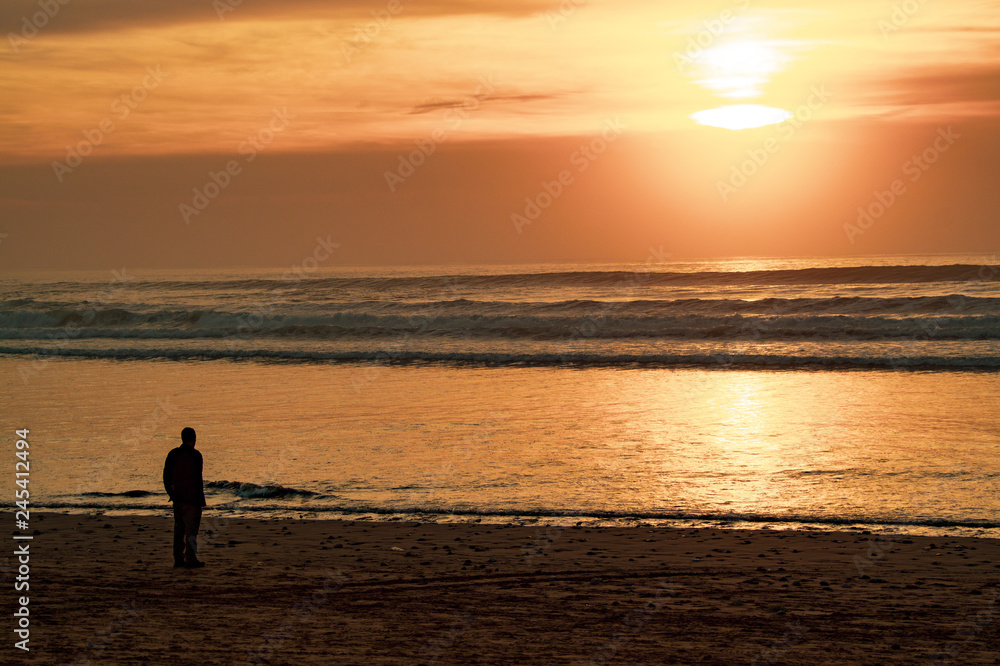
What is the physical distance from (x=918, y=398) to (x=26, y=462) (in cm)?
1671

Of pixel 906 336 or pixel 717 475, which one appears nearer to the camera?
pixel 717 475

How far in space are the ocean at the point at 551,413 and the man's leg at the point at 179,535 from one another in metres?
2.02

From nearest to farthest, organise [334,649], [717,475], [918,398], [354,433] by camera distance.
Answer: [334,649] → [717,475] → [354,433] → [918,398]

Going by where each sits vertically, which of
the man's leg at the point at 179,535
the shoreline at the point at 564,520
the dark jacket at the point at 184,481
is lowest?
the shoreline at the point at 564,520

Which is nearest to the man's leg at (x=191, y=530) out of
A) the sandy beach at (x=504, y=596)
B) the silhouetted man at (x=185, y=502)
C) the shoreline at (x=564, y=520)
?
the silhouetted man at (x=185, y=502)

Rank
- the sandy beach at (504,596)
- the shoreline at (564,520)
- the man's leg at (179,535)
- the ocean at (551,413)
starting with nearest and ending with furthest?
the sandy beach at (504,596)
the man's leg at (179,535)
the shoreline at (564,520)
the ocean at (551,413)

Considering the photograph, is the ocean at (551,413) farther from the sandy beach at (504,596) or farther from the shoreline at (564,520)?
the sandy beach at (504,596)

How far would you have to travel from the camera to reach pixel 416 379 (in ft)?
72.2

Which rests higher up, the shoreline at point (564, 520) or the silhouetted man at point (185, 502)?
the silhouetted man at point (185, 502)

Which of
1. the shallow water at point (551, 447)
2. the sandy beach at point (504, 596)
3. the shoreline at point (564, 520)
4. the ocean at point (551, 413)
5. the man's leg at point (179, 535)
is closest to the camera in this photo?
the sandy beach at point (504, 596)

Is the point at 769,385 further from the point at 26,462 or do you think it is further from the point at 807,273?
the point at 807,273

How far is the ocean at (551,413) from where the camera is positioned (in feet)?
33.9

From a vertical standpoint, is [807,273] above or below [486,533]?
above

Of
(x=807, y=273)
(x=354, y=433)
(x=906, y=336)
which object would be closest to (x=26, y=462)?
(x=354, y=433)
